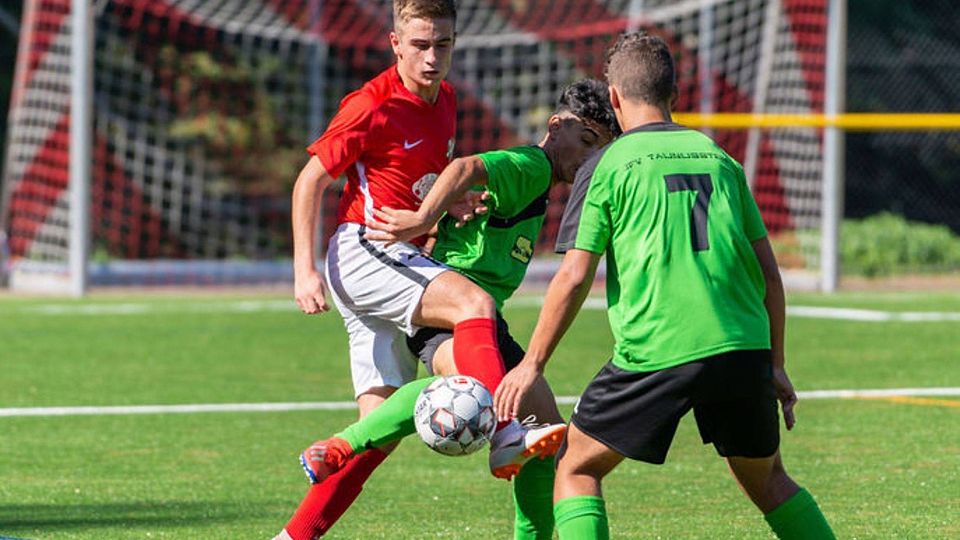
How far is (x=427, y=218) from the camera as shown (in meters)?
6.14

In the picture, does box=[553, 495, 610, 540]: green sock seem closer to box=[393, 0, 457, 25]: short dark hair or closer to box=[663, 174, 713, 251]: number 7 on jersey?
box=[663, 174, 713, 251]: number 7 on jersey

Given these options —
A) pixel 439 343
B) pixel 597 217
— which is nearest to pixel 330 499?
pixel 439 343

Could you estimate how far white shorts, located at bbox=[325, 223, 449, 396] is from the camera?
6.37 m

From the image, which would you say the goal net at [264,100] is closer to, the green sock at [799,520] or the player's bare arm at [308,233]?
the player's bare arm at [308,233]

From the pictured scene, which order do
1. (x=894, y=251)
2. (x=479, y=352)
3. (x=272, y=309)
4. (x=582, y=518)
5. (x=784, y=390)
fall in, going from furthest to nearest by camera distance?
(x=894, y=251) < (x=272, y=309) < (x=479, y=352) < (x=784, y=390) < (x=582, y=518)

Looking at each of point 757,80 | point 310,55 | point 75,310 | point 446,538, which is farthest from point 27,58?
point 446,538

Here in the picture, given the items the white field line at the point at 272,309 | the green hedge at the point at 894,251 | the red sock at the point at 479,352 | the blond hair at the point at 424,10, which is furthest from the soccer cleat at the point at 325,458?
the green hedge at the point at 894,251

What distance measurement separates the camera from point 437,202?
20.1 feet

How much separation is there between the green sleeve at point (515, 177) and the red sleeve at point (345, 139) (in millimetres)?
430

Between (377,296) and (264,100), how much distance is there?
20.4 meters

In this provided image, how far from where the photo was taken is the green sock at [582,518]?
5320 mm

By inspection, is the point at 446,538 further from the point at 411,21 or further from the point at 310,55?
the point at 310,55

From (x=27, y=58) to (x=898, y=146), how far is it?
14.9 m

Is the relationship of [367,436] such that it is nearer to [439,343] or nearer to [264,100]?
[439,343]
